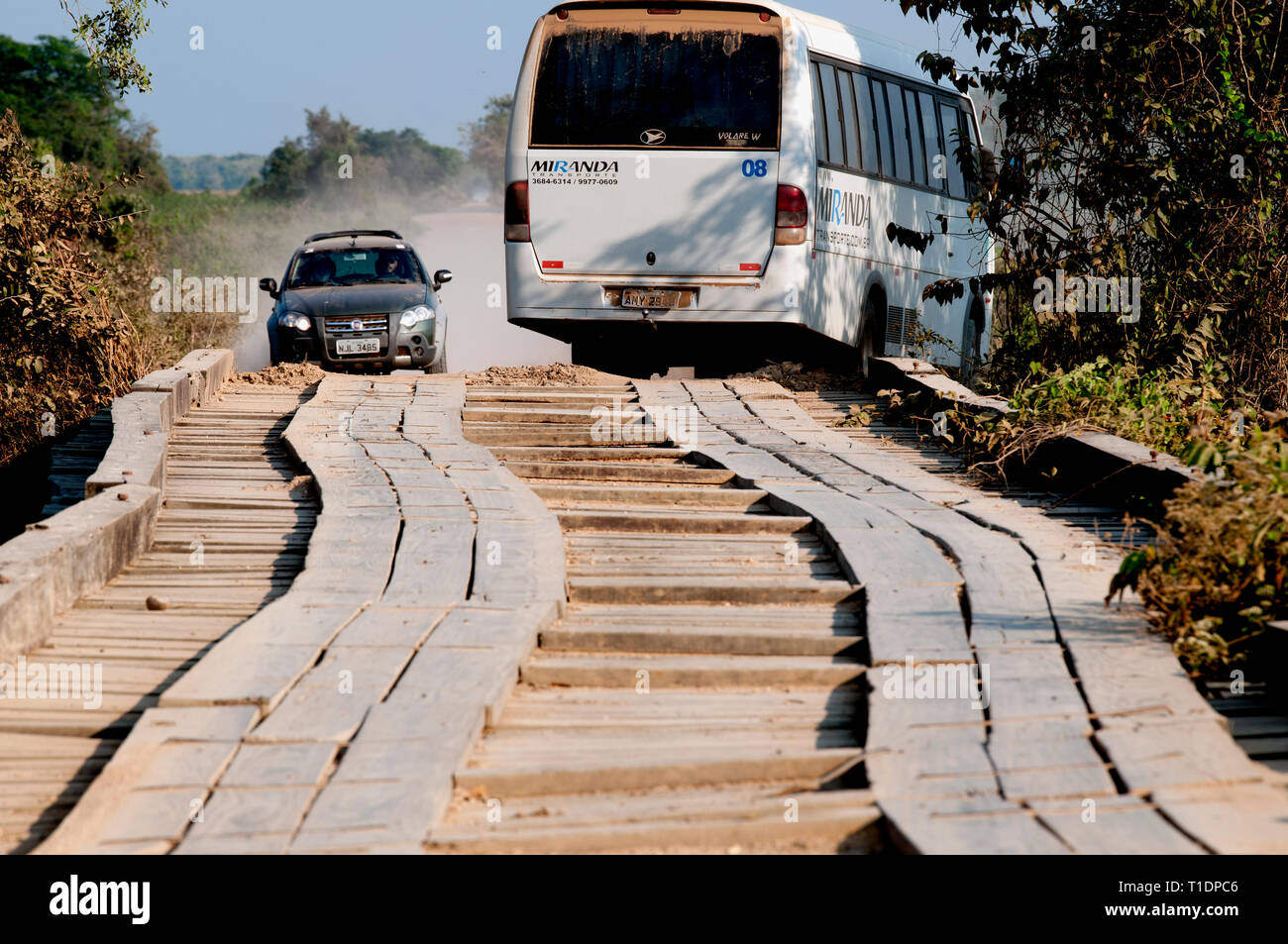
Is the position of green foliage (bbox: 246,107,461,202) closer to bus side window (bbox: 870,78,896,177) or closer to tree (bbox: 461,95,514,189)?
tree (bbox: 461,95,514,189)

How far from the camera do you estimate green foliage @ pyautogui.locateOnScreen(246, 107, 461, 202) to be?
271ft

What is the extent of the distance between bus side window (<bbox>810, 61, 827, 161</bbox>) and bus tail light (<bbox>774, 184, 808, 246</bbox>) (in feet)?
1.91

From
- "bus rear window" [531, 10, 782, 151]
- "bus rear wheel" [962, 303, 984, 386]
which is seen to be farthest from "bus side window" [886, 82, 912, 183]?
"bus rear window" [531, 10, 782, 151]

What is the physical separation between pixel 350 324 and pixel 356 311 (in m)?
0.15

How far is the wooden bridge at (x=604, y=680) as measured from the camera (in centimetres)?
356

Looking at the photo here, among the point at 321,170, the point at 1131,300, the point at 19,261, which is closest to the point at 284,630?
the point at 1131,300

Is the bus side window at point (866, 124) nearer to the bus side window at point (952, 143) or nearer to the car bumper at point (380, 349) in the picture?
the bus side window at point (952, 143)

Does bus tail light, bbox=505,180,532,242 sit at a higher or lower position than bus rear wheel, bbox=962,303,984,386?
higher

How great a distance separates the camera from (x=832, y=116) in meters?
13.3

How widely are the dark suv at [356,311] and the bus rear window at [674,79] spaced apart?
14.1ft

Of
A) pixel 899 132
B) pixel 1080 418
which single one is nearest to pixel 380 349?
pixel 899 132

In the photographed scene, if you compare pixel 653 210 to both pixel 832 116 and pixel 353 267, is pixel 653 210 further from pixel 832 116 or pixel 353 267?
pixel 353 267

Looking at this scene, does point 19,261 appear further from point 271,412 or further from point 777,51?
point 777,51

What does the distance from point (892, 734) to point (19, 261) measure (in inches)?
465
